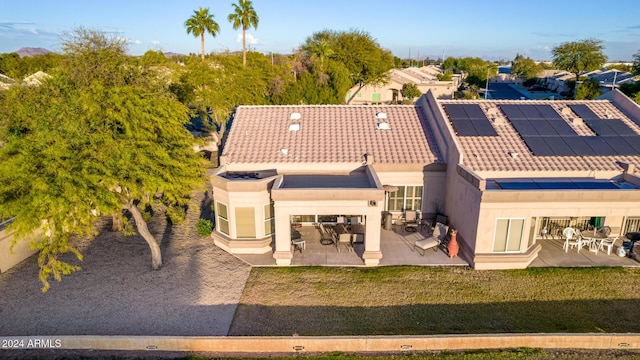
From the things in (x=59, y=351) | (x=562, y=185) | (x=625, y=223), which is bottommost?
(x=59, y=351)

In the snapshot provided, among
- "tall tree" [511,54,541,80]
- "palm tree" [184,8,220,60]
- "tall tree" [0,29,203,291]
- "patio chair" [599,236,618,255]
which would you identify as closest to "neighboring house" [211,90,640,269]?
"patio chair" [599,236,618,255]

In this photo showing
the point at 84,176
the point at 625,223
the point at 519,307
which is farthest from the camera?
the point at 625,223

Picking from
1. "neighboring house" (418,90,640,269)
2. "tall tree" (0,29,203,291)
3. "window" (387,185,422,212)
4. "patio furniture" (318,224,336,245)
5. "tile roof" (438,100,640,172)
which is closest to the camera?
"tall tree" (0,29,203,291)

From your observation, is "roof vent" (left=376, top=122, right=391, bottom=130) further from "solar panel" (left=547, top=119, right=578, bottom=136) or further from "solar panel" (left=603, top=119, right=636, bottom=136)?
"solar panel" (left=603, top=119, right=636, bottom=136)

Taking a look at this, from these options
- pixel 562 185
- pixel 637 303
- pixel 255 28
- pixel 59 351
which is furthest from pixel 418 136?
pixel 255 28

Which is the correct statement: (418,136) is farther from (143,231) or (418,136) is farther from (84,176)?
(84,176)

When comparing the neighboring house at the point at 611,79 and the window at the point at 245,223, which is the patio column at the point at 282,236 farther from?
the neighboring house at the point at 611,79
